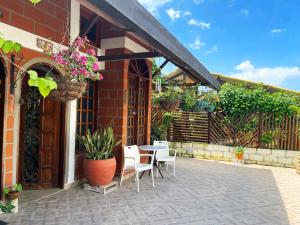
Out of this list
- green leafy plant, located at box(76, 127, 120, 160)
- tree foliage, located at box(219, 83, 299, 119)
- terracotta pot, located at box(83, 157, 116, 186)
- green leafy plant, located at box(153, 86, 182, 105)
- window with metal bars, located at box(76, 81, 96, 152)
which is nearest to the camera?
terracotta pot, located at box(83, 157, 116, 186)

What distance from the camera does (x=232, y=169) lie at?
7723 millimetres

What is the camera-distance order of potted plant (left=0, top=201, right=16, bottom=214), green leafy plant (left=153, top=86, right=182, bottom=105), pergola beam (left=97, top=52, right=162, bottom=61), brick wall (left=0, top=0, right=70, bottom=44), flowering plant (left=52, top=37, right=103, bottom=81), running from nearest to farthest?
potted plant (left=0, top=201, right=16, bottom=214) → flowering plant (left=52, top=37, right=103, bottom=81) → brick wall (left=0, top=0, right=70, bottom=44) → pergola beam (left=97, top=52, right=162, bottom=61) → green leafy plant (left=153, top=86, right=182, bottom=105)

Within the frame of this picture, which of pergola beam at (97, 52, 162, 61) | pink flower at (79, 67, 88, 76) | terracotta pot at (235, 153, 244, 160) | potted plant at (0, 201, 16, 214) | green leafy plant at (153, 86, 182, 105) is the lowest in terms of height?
terracotta pot at (235, 153, 244, 160)

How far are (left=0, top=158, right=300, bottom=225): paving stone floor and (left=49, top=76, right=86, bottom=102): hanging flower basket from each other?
5.87ft

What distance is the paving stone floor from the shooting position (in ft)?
12.5

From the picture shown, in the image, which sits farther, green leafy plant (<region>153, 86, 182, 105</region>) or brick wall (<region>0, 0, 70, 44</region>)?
green leafy plant (<region>153, 86, 182, 105</region>)

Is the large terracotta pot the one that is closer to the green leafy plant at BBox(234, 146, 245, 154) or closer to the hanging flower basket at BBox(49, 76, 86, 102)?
the green leafy plant at BBox(234, 146, 245, 154)

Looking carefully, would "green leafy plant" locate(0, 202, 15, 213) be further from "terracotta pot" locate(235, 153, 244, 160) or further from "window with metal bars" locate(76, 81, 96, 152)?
"terracotta pot" locate(235, 153, 244, 160)

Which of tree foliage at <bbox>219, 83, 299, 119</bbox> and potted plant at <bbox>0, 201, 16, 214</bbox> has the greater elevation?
tree foliage at <bbox>219, 83, 299, 119</bbox>

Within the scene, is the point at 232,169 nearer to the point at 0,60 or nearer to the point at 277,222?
the point at 277,222

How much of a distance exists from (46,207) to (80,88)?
201cm

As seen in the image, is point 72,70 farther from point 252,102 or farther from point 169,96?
point 252,102

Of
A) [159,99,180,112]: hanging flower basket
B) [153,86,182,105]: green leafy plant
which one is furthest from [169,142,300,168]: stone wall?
[153,86,182,105]: green leafy plant

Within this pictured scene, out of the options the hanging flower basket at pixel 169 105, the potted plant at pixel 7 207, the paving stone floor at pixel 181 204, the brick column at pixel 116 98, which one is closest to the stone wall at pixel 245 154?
the paving stone floor at pixel 181 204
